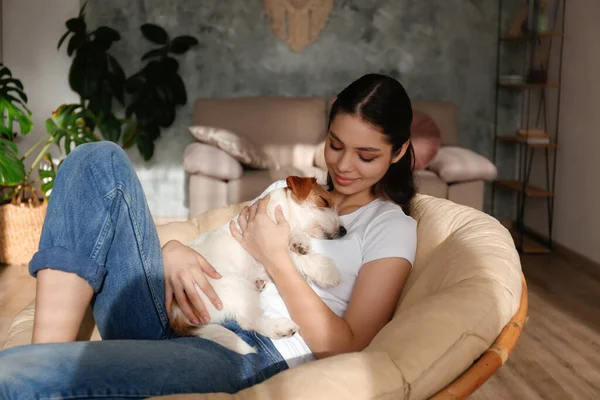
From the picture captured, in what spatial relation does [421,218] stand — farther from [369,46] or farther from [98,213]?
[369,46]

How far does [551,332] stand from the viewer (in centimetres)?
297

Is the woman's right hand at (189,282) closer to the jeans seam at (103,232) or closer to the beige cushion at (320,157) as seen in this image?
the jeans seam at (103,232)

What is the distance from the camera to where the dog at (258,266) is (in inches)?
56.9

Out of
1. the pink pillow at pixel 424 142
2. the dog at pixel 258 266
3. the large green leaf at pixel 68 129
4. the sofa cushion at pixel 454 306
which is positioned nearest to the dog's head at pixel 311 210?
the dog at pixel 258 266

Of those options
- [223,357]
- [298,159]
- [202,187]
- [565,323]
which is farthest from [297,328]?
[298,159]

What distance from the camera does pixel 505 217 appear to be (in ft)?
17.7

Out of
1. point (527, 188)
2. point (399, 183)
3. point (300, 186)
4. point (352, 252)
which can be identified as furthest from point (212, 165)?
point (352, 252)

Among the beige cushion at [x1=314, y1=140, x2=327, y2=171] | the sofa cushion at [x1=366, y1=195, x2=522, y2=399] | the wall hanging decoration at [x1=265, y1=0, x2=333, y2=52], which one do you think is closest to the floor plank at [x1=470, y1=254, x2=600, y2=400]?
the sofa cushion at [x1=366, y1=195, x2=522, y2=399]

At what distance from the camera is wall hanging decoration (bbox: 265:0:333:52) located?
16.9ft

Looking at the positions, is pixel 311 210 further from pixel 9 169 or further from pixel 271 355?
pixel 9 169

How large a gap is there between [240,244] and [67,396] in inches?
25.7

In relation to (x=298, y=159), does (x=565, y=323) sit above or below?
below

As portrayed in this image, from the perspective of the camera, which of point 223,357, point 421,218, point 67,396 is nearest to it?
point 67,396

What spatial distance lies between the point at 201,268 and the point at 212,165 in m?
2.61
